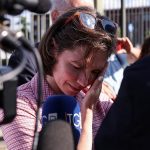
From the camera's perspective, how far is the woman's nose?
1876 mm

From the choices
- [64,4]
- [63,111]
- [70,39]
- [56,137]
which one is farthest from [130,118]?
[64,4]

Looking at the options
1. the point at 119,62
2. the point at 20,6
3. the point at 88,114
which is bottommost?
the point at 119,62

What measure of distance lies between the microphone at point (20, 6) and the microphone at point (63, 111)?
50 centimetres

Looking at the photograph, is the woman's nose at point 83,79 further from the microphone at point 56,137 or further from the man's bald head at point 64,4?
the man's bald head at point 64,4

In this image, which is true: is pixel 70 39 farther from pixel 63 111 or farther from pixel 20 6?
pixel 20 6

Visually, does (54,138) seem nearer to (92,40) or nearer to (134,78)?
(134,78)

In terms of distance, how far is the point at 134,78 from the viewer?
146 centimetres

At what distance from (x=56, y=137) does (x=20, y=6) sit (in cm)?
44

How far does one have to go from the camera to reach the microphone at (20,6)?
3.62 feet

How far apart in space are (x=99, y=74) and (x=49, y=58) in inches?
7.7

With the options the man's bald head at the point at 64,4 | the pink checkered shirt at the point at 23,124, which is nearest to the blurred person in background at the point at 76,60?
the pink checkered shirt at the point at 23,124

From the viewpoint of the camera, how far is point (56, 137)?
1.42 metres

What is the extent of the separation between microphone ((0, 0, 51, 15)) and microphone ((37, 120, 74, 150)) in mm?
355

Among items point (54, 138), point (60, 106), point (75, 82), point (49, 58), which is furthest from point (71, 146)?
point (49, 58)
